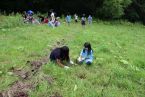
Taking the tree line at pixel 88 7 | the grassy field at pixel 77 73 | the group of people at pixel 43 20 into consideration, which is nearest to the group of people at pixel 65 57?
the grassy field at pixel 77 73

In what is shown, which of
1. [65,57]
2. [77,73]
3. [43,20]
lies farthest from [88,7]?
[77,73]

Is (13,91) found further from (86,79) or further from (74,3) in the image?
(74,3)

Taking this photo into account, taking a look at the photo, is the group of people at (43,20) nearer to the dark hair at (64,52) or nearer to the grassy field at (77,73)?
the grassy field at (77,73)

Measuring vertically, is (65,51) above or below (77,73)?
above

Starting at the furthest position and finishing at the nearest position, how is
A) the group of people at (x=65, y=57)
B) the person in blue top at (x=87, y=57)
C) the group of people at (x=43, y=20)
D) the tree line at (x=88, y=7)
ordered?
the tree line at (x=88, y=7) < the group of people at (x=43, y=20) < the person in blue top at (x=87, y=57) < the group of people at (x=65, y=57)

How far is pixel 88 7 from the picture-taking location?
47594mm

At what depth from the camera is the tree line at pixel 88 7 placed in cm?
4397

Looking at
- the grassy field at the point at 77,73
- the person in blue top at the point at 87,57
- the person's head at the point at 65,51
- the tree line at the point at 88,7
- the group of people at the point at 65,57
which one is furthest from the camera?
the tree line at the point at 88,7

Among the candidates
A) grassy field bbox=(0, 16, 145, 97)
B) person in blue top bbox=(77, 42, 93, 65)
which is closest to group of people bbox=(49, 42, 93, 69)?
person in blue top bbox=(77, 42, 93, 65)

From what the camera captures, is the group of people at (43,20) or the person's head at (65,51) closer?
the person's head at (65,51)

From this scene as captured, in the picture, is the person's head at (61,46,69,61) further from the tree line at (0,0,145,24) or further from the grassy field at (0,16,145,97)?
the tree line at (0,0,145,24)

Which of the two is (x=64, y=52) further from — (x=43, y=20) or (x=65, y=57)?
(x=43, y=20)

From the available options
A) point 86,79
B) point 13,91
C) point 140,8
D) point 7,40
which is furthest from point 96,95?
point 140,8

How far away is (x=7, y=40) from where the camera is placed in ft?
63.9
